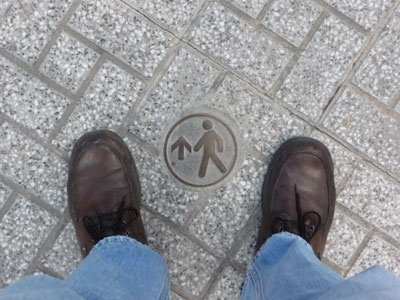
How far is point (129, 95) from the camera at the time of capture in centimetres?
218

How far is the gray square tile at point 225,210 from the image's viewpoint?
7.23 ft

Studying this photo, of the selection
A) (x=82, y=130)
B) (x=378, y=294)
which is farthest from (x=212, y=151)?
(x=378, y=294)

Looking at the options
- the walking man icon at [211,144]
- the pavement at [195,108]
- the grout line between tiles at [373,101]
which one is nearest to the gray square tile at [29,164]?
the pavement at [195,108]

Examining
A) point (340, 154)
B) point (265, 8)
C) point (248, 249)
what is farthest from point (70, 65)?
point (340, 154)

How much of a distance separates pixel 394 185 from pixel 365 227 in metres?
0.23

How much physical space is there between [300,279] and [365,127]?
785 mm

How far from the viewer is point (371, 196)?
2209 millimetres

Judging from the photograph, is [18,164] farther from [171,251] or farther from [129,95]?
[171,251]

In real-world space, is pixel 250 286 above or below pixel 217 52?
below

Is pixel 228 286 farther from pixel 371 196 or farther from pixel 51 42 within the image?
pixel 51 42

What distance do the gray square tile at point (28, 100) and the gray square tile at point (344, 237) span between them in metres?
1.31

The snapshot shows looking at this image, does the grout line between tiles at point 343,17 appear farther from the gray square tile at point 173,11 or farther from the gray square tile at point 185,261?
the gray square tile at point 185,261

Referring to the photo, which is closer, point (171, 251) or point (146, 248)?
A: point (146, 248)

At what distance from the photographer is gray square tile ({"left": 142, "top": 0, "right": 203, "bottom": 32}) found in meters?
2.18
